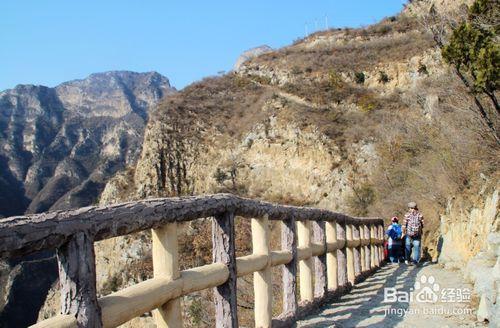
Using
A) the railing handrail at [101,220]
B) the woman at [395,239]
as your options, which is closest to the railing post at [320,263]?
the railing handrail at [101,220]

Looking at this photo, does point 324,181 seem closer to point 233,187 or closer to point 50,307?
point 233,187

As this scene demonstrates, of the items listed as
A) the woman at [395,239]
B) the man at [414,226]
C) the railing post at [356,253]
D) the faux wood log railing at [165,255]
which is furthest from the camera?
the woman at [395,239]

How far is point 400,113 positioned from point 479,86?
26.0 metres

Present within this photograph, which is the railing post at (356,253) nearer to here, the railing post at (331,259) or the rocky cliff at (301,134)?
the railing post at (331,259)

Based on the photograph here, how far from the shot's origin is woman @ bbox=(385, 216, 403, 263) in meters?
13.6

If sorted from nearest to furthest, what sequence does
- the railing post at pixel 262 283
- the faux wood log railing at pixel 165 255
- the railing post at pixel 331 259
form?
1. the faux wood log railing at pixel 165 255
2. the railing post at pixel 262 283
3. the railing post at pixel 331 259

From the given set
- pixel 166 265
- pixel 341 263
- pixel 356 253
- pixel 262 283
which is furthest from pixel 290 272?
pixel 356 253

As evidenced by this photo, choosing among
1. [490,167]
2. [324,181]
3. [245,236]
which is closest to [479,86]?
[490,167]

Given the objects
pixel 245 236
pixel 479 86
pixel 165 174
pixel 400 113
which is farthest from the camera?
pixel 165 174

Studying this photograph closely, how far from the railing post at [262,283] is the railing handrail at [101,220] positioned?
1.87 feet

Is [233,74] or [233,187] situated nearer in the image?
[233,187]

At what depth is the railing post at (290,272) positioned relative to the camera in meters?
5.56

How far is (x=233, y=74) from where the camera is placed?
167ft

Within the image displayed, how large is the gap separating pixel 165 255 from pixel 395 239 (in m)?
11.6
